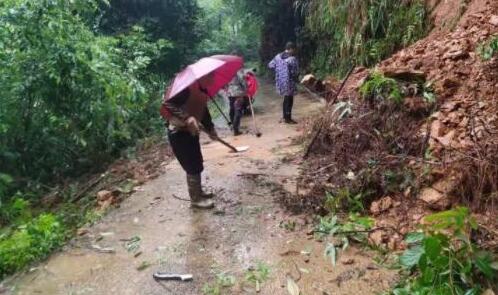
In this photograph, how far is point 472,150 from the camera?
12.5 feet

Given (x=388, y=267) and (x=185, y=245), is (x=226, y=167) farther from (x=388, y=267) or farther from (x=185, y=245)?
(x=388, y=267)

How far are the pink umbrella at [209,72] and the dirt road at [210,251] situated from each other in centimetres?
134

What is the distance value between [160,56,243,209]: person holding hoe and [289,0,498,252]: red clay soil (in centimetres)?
122

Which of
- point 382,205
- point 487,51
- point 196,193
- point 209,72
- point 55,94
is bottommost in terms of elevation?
point 196,193

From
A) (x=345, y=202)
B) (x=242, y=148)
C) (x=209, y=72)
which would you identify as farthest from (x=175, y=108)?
(x=242, y=148)

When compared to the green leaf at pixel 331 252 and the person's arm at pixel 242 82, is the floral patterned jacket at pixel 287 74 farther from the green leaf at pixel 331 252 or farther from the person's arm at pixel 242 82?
the green leaf at pixel 331 252

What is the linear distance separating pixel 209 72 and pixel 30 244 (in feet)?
8.57

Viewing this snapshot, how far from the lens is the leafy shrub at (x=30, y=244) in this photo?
15.3ft

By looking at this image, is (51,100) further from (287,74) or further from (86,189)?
(287,74)

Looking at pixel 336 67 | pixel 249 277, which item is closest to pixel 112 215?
pixel 249 277

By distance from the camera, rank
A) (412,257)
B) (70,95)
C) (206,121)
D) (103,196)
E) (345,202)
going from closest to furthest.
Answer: (412,257), (345,202), (206,121), (103,196), (70,95)

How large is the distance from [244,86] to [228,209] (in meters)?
4.86

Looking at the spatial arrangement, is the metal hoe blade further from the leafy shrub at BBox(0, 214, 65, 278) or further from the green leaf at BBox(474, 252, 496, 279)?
the green leaf at BBox(474, 252, 496, 279)

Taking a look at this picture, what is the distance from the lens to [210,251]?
14.1 ft
